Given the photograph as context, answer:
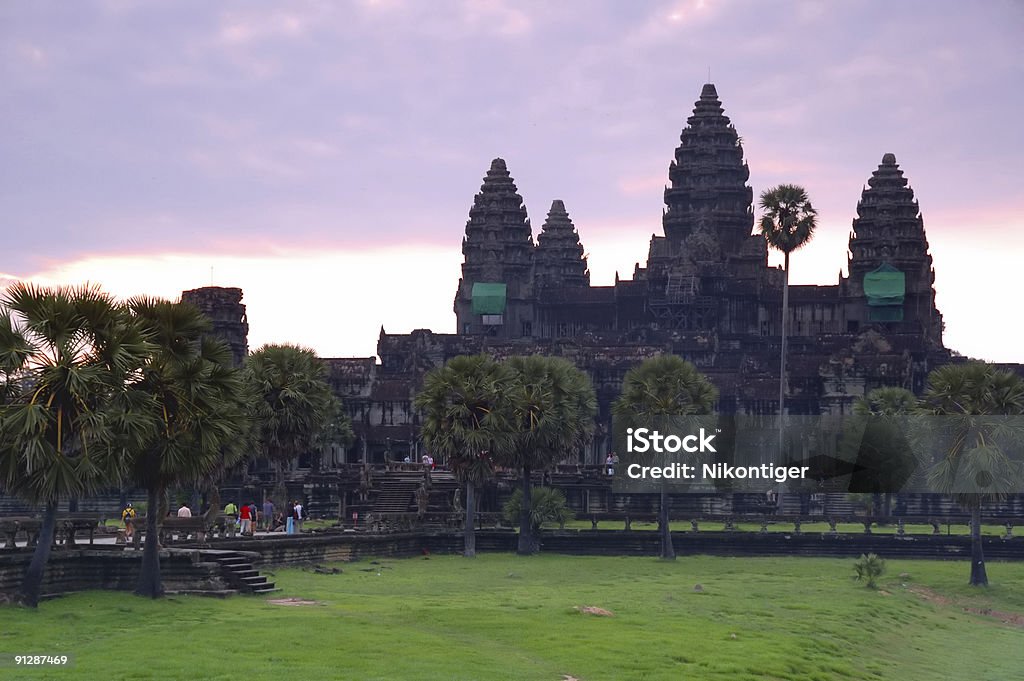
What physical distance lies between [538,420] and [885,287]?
8420cm

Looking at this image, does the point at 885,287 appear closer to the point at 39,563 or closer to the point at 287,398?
the point at 287,398

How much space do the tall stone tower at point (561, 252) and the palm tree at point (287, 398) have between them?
4251 inches

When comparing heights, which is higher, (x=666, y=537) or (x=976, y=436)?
(x=976, y=436)

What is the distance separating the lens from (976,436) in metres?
66.1

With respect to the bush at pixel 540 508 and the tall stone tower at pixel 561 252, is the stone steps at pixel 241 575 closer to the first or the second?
the bush at pixel 540 508

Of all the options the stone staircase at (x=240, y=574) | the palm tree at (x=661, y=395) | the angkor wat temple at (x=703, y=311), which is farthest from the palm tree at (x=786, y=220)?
the stone staircase at (x=240, y=574)

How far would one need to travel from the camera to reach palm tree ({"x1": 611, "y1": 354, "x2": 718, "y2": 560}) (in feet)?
259

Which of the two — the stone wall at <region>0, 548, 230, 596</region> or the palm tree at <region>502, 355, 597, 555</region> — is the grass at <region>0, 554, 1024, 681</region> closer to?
the stone wall at <region>0, 548, 230, 596</region>

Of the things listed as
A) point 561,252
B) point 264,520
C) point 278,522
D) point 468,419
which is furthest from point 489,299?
point 468,419

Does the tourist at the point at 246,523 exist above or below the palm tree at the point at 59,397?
below

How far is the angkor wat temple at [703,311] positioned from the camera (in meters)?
131

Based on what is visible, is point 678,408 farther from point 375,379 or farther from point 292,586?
point 375,379

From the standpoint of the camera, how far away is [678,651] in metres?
41.8

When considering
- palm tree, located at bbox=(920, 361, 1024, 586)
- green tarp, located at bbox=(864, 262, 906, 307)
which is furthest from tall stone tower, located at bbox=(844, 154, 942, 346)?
palm tree, located at bbox=(920, 361, 1024, 586)
